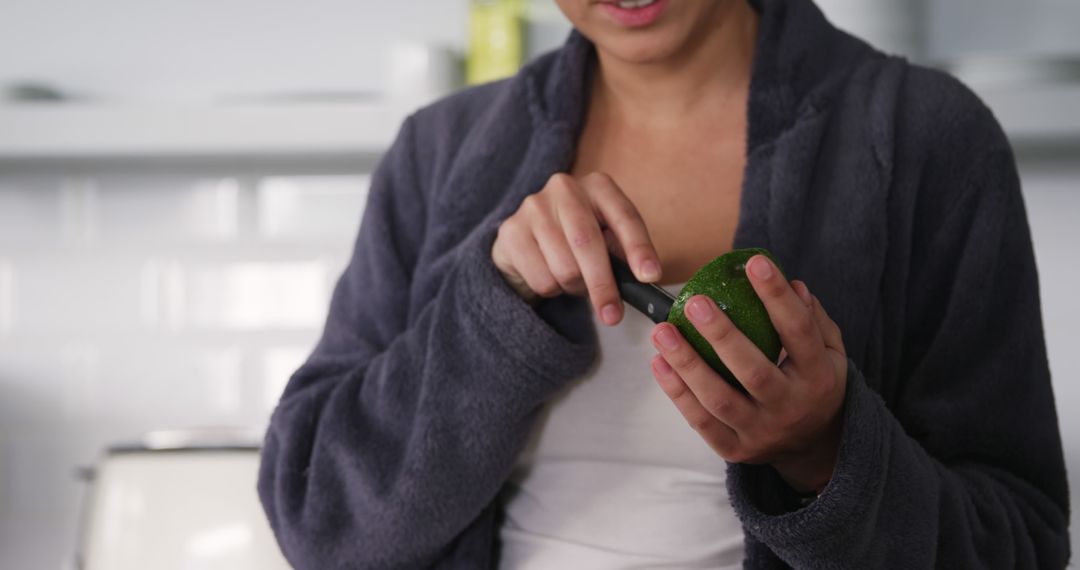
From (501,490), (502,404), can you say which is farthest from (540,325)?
(501,490)

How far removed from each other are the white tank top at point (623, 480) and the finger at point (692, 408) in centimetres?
15

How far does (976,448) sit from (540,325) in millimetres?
282

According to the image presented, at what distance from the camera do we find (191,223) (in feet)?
4.62

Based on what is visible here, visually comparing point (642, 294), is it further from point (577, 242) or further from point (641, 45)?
point (641, 45)

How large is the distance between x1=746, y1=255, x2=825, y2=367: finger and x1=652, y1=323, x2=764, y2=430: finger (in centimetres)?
3

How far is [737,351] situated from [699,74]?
1.14ft

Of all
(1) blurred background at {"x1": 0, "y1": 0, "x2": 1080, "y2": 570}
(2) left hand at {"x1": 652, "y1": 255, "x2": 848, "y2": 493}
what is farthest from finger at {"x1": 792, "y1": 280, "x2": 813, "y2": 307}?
(1) blurred background at {"x1": 0, "y1": 0, "x2": 1080, "y2": 570}

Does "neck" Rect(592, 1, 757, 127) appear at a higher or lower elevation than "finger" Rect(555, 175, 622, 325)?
higher

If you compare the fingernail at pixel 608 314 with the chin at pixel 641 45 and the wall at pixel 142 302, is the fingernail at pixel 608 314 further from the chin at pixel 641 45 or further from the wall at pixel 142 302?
the wall at pixel 142 302

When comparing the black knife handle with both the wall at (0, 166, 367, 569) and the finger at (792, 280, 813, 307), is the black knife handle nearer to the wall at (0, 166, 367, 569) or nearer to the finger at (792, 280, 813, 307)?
the finger at (792, 280, 813, 307)

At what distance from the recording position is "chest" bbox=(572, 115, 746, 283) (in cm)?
71

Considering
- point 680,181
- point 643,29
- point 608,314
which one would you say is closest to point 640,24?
point 643,29

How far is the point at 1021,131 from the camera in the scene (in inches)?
45.3

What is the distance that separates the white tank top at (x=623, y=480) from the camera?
66 cm
